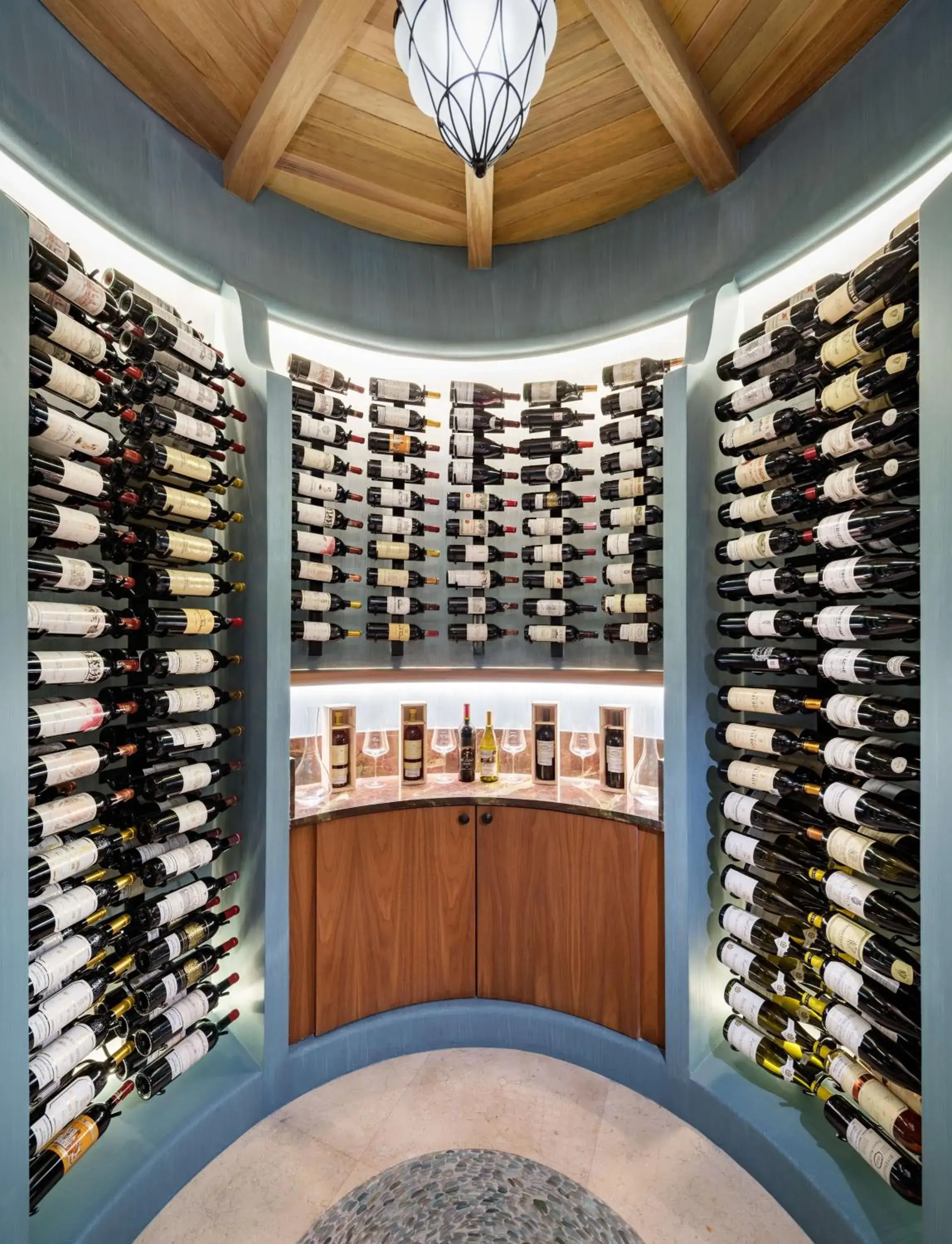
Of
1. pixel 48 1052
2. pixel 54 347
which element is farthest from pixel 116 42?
pixel 48 1052

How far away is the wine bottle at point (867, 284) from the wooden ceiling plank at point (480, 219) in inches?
44.7

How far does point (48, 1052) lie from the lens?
1.31 meters

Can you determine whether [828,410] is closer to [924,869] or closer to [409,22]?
[924,869]

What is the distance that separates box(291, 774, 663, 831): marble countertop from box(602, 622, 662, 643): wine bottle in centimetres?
59

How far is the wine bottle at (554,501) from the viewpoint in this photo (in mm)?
2445

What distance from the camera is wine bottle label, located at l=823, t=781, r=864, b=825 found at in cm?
140

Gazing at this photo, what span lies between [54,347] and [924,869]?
2.18m

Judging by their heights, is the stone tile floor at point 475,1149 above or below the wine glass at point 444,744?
below

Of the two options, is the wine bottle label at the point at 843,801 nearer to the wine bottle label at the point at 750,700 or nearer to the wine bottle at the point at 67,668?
the wine bottle label at the point at 750,700

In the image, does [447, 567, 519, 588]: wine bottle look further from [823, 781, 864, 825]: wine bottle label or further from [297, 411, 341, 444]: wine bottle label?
[823, 781, 864, 825]: wine bottle label

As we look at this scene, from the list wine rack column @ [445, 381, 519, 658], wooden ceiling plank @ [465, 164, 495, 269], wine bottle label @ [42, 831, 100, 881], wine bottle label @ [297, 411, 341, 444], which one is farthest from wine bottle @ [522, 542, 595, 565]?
wine bottle label @ [42, 831, 100, 881]

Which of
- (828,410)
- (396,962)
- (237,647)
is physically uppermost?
(828,410)

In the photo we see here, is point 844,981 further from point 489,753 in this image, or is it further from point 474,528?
point 474,528

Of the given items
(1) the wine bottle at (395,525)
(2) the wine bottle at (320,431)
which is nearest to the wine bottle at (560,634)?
(1) the wine bottle at (395,525)
